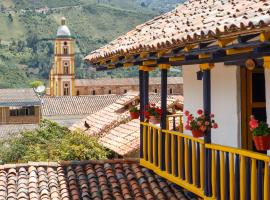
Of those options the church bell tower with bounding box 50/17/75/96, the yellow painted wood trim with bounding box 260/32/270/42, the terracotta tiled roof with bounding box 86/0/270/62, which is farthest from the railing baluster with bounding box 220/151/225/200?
the church bell tower with bounding box 50/17/75/96

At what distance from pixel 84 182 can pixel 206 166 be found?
2.50 meters

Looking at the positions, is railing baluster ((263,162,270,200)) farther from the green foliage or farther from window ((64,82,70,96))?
window ((64,82,70,96))

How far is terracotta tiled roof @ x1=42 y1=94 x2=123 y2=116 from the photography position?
177ft

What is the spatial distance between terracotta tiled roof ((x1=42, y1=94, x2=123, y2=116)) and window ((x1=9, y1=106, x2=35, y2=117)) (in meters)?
1.29

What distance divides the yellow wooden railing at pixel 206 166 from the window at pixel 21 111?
44805 millimetres

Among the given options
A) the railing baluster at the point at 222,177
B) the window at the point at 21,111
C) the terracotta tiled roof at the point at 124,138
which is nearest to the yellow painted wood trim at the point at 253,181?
the railing baluster at the point at 222,177

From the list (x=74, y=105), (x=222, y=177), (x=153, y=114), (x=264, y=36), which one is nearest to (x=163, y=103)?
(x=153, y=114)

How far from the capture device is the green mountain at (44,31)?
133 m

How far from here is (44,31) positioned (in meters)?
149

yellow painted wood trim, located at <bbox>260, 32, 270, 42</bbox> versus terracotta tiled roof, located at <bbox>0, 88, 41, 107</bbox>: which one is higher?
yellow painted wood trim, located at <bbox>260, 32, 270, 42</bbox>

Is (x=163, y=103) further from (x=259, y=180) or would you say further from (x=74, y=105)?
(x=74, y=105)

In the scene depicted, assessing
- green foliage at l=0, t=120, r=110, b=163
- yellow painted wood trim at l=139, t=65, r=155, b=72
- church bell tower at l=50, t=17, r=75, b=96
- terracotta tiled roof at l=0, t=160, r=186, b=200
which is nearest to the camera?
terracotta tiled roof at l=0, t=160, r=186, b=200

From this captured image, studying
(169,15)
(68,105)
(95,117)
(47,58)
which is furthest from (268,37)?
(47,58)

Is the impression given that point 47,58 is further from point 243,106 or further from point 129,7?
point 243,106
